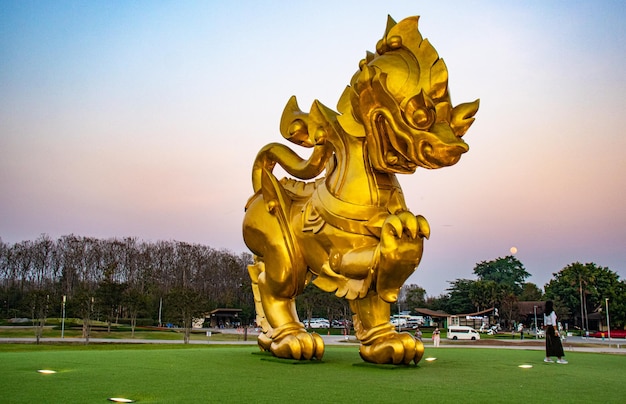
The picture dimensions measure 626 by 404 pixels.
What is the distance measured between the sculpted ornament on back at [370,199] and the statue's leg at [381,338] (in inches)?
0.5

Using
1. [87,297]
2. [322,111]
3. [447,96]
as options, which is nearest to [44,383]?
[322,111]

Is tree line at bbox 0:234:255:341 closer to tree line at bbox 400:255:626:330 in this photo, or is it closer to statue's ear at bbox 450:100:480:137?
tree line at bbox 400:255:626:330

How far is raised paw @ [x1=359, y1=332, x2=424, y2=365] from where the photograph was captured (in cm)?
632

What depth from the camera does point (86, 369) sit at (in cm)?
597

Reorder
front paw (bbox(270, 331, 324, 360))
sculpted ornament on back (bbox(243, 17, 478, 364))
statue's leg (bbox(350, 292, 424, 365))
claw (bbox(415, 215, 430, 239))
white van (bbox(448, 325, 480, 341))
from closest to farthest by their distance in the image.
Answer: claw (bbox(415, 215, 430, 239)) → sculpted ornament on back (bbox(243, 17, 478, 364)) → statue's leg (bbox(350, 292, 424, 365)) → front paw (bbox(270, 331, 324, 360)) → white van (bbox(448, 325, 480, 341))

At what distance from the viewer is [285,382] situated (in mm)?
5102

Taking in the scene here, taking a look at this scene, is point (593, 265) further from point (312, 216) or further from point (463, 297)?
point (312, 216)

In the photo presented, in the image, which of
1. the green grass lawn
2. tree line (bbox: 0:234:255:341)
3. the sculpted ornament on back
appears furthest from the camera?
tree line (bbox: 0:234:255:341)

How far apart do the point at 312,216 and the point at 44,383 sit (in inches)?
133

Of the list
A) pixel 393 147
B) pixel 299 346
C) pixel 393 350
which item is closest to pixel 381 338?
pixel 393 350

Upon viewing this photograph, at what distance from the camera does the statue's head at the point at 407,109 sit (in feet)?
20.4

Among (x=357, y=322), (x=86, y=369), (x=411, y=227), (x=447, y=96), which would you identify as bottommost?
(x=86, y=369)

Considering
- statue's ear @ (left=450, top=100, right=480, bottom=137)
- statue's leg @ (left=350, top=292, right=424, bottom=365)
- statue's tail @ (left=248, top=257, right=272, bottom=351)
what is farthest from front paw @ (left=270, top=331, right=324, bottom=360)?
statue's ear @ (left=450, top=100, right=480, bottom=137)

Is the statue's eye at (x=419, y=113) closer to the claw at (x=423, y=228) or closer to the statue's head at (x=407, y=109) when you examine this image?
the statue's head at (x=407, y=109)
